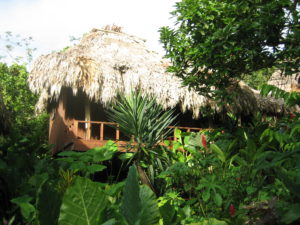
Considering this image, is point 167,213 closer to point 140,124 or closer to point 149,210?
point 149,210

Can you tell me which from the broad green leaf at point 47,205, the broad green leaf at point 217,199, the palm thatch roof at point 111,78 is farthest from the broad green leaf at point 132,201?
the palm thatch roof at point 111,78

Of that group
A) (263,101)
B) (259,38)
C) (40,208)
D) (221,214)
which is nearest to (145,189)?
→ (40,208)

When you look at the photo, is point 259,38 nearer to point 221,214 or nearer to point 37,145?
point 221,214

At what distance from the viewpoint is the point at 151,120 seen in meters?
5.78

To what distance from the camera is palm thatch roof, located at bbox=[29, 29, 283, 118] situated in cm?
796

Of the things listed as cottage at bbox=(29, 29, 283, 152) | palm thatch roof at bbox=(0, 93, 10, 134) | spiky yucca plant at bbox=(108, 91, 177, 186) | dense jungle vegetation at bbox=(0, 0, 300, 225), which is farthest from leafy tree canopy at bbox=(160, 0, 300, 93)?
palm thatch roof at bbox=(0, 93, 10, 134)

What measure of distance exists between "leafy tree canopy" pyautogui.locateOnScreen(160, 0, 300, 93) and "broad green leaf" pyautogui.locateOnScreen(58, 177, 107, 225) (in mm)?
4273

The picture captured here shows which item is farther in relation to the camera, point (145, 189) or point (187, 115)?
point (187, 115)

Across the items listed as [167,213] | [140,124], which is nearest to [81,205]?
[167,213]

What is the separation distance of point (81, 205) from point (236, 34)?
449 centimetres

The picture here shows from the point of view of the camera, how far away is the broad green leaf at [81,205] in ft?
1.97

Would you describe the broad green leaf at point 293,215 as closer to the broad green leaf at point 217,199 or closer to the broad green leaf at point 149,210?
the broad green leaf at point 149,210

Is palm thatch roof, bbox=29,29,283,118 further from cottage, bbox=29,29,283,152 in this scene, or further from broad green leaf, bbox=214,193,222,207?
broad green leaf, bbox=214,193,222,207

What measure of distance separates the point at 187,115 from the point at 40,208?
1009 centimetres
